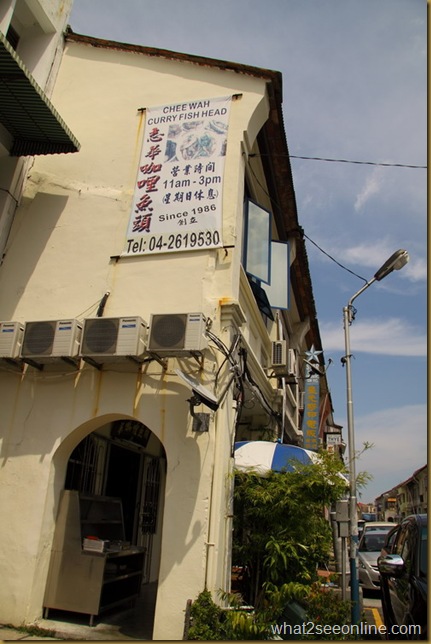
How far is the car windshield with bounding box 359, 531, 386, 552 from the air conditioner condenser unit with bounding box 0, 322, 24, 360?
11258mm

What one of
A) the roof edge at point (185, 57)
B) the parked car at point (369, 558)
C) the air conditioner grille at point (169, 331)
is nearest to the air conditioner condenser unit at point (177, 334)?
the air conditioner grille at point (169, 331)

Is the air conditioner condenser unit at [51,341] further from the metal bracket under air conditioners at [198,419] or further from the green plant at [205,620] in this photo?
the green plant at [205,620]

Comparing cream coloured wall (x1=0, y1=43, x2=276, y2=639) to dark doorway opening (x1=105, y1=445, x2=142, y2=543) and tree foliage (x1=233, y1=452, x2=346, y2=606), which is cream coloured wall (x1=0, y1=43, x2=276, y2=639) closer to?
tree foliage (x1=233, y1=452, x2=346, y2=606)

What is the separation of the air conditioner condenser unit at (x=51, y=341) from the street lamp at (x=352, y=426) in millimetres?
5268

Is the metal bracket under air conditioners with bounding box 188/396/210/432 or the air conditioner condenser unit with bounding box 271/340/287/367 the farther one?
the air conditioner condenser unit with bounding box 271/340/287/367

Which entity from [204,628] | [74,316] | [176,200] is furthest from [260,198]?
[204,628]

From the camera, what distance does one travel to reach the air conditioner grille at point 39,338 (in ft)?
22.7

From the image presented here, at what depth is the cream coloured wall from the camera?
20.8ft

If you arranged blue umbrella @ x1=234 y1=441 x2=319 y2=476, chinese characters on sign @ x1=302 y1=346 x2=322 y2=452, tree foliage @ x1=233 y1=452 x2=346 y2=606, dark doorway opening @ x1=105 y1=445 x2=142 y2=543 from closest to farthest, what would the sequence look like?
tree foliage @ x1=233 y1=452 x2=346 y2=606 → blue umbrella @ x1=234 y1=441 x2=319 y2=476 → dark doorway opening @ x1=105 y1=445 x2=142 y2=543 → chinese characters on sign @ x1=302 y1=346 x2=322 y2=452

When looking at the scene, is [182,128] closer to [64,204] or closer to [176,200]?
[176,200]

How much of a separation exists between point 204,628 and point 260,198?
8820 mm

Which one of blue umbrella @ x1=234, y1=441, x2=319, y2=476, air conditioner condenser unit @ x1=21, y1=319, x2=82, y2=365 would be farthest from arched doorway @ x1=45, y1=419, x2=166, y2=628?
blue umbrella @ x1=234, y1=441, x2=319, y2=476

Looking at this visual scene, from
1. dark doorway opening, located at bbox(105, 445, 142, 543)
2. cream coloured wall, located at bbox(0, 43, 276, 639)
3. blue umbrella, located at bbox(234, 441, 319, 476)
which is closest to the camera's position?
cream coloured wall, located at bbox(0, 43, 276, 639)

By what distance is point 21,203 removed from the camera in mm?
8758
